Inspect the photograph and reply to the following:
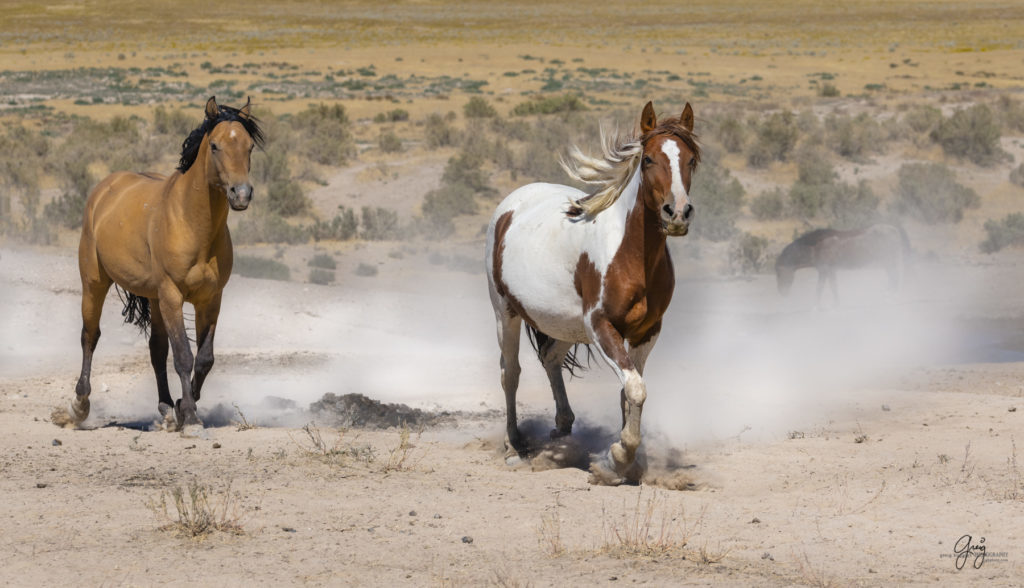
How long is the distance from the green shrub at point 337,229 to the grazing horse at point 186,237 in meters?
Answer: 11.8

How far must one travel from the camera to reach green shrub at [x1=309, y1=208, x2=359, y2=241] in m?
21.1

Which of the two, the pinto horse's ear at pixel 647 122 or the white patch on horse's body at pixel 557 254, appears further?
the white patch on horse's body at pixel 557 254

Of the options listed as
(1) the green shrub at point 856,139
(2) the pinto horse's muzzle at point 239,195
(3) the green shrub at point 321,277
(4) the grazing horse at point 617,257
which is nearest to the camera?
(4) the grazing horse at point 617,257

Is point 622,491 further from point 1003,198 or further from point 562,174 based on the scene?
point 1003,198

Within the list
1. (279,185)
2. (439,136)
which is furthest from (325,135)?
(279,185)

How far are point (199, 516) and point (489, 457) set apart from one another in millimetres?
2817

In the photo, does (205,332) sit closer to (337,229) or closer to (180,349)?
(180,349)

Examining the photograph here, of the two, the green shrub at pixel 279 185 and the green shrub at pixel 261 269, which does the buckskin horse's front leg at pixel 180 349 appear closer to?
the green shrub at pixel 261 269

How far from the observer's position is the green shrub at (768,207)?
23.3 metres

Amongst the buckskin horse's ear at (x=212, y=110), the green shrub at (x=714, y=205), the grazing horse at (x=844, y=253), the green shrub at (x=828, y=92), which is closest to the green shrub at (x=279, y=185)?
the green shrub at (x=714, y=205)

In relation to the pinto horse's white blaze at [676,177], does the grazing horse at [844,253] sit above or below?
below

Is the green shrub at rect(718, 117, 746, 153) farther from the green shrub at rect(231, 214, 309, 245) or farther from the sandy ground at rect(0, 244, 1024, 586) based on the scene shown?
the sandy ground at rect(0, 244, 1024, 586)

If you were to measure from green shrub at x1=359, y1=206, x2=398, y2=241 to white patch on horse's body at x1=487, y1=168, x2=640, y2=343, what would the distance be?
44.1ft

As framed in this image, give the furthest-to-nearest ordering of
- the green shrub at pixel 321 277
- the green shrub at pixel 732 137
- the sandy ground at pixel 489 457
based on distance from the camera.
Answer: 1. the green shrub at pixel 732 137
2. the green shrub at pixel 321 277
3. the sandy ground at pixel 489 457
